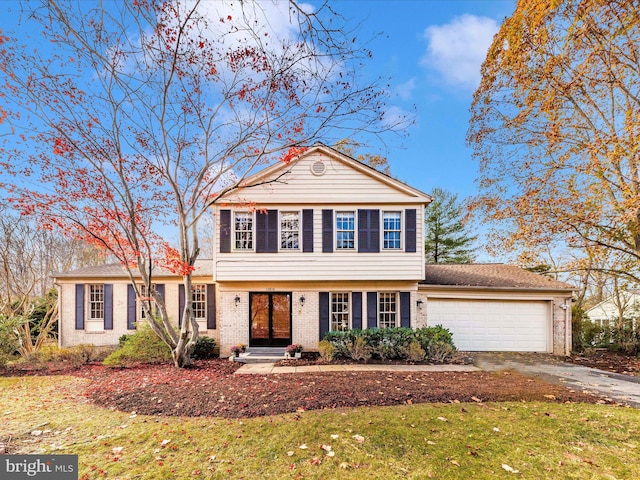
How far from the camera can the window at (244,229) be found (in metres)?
10.9

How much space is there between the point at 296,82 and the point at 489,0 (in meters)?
7.90

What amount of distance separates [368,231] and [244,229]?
4490mm

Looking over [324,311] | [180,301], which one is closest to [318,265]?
[324,311]

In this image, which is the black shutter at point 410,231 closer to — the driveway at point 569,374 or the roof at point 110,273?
the driveway at point 569,374

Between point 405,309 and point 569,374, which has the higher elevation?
point 405,309

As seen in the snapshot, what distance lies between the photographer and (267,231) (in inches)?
427

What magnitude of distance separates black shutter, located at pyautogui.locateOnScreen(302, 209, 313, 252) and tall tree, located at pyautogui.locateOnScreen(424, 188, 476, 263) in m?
13.9

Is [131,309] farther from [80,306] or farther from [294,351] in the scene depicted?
[294,351]

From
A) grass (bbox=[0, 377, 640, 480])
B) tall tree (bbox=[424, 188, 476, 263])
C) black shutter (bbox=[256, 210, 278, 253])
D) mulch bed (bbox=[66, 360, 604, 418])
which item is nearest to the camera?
grass (bbox=[0, 377, 640, 480])

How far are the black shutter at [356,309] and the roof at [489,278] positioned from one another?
2692mm

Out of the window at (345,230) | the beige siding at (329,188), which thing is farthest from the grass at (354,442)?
the beige siding at (329,188)

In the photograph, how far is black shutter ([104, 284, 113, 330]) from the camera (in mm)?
12562

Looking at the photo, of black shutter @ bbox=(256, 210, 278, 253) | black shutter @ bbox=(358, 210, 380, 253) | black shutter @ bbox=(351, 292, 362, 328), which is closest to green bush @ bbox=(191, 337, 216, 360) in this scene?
black shutter @ bbox=(256, 210, 278, 253)

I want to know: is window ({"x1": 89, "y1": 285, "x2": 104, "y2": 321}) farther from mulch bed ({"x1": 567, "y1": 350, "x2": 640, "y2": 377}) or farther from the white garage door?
mulch bed ({"x1": 567, "y1": 350, "x2": 640, "y2": 377})
